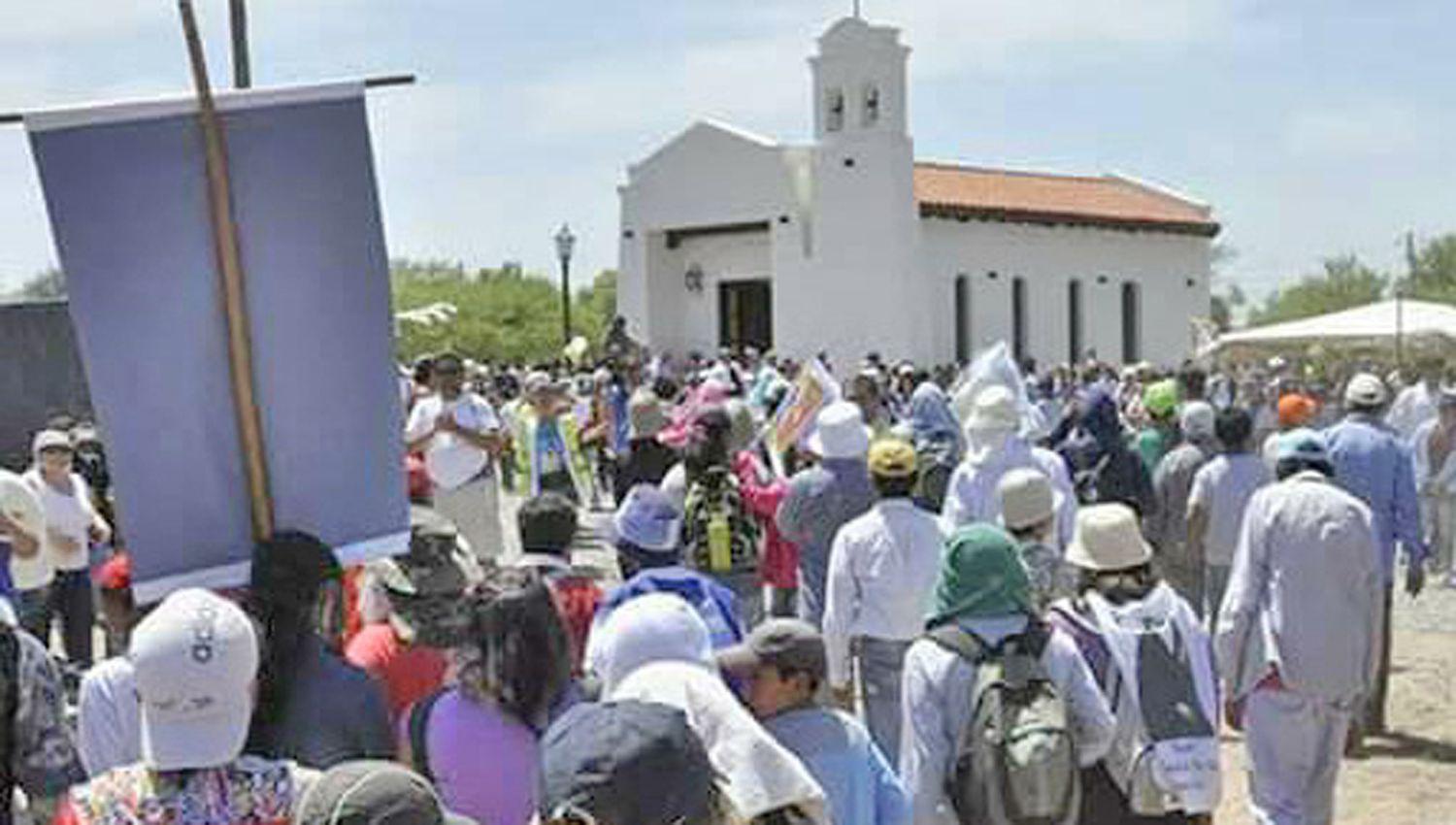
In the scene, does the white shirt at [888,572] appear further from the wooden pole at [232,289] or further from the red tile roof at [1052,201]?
the red tile roof at [1052,201]

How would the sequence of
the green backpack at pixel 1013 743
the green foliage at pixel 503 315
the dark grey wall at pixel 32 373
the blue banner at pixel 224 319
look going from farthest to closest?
the green foliage at pixel 503 315 → the dark grey wall at pixel 32 373 → the green backpack at pixel 1013 743 → the blue banner at pixel 224 319

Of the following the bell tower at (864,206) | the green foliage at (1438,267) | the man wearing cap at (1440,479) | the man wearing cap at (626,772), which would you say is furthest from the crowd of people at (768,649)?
the green foliage at (1438,267)

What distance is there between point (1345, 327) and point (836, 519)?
28622 mm

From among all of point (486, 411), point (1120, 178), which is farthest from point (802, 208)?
point (486, 411)

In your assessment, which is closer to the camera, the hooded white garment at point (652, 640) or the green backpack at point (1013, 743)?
the hooded white garment at point (652, 640)

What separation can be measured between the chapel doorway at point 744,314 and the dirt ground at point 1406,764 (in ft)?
131

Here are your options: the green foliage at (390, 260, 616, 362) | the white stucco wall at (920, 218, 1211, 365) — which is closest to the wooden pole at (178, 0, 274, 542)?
the white stucco wall at (920, 218, 1211, 365)

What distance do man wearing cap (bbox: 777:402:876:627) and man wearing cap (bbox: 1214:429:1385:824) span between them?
1.60m

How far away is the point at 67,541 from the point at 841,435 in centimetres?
437

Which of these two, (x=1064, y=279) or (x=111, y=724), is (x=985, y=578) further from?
(x=1064, y=279)

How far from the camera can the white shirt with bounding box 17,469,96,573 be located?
10180mm

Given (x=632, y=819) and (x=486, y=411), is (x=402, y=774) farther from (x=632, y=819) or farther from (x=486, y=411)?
(x=486, y=411)

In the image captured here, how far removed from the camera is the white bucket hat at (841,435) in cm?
820

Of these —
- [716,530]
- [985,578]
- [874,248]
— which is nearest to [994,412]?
[716,530]
